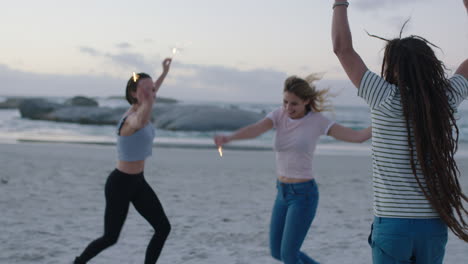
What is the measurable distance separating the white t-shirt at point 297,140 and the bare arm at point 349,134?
0.07m

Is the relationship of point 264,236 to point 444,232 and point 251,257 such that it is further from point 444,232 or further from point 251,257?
point 444,232

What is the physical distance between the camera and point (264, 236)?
20.4 ft

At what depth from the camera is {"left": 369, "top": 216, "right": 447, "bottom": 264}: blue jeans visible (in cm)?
204

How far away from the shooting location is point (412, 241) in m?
2.04

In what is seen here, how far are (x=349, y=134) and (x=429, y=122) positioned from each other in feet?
6.29

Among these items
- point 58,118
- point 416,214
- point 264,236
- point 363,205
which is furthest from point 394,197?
point 58,118

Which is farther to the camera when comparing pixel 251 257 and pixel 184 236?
pixel 184 236

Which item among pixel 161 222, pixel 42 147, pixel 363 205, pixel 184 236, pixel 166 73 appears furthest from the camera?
pixel 42 147

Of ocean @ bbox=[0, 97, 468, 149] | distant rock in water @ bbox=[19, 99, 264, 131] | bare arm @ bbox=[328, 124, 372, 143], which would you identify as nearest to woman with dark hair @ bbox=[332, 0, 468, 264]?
bare arm @ bbox=[328, 124, 372, 143]

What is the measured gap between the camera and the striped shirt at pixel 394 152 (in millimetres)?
2041

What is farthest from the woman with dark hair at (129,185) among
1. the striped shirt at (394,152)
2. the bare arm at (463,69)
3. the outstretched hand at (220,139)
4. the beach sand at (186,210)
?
the bare arm at (463,69)

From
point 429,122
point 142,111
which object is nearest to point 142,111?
point 142,111

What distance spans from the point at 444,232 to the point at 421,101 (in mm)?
622

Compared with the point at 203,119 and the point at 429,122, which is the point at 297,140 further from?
the point at 203,119
